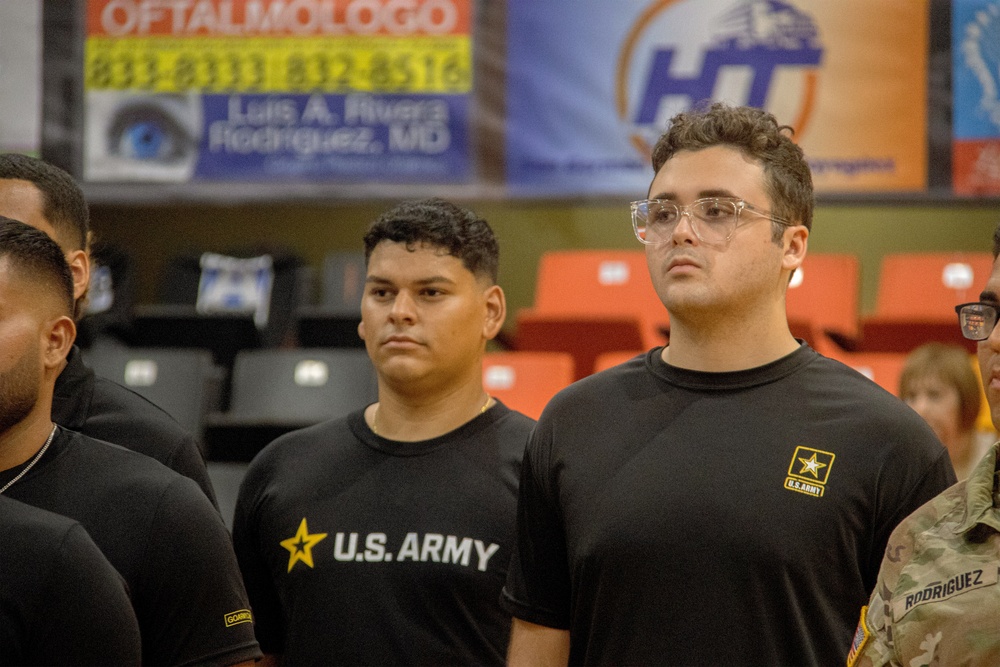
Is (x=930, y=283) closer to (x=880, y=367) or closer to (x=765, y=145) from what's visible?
(x=880, y=367)

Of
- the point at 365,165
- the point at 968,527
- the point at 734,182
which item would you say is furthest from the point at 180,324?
the point at 968,527

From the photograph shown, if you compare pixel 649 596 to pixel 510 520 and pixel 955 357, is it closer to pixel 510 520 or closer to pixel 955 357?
pixel 510 520

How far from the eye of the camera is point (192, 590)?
72.1 inches

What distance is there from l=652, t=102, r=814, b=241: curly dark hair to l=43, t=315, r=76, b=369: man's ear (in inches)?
39.9

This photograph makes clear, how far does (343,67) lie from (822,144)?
248 centimetres

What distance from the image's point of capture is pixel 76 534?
5.18 ft

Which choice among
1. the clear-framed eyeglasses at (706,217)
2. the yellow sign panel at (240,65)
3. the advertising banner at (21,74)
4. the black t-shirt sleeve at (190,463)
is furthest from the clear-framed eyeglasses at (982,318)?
the advertising banner at (21,74)

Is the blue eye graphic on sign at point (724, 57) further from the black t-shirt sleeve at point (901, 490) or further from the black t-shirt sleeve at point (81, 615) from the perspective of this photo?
the black t-shirt sleeve at point (81, 615)

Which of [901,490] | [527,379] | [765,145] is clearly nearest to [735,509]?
[901,490]

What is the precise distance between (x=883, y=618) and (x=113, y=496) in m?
1.11

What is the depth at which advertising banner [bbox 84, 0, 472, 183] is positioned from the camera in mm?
6410

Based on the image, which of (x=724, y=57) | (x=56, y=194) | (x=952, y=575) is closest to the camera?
(x=952, y=575)

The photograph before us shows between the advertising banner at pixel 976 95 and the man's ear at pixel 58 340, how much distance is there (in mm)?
5064

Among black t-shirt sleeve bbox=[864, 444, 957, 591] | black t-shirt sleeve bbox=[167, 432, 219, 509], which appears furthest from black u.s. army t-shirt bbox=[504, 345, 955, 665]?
black t-shirt sleeve bbox=[167, 432, 219, 509]
